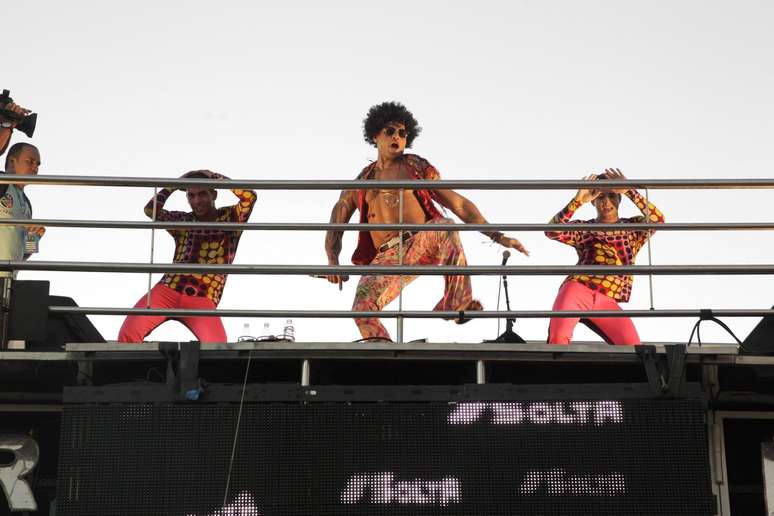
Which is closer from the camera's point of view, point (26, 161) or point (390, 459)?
point (390, 459)

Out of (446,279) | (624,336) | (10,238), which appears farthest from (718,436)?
(10,238)

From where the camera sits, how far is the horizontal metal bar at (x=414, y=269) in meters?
7.06

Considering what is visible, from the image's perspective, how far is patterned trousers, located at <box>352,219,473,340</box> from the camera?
8195mm

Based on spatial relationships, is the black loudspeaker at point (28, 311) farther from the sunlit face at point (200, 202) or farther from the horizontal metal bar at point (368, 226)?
the sunlit face at point (200, 202)

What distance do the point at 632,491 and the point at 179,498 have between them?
2084 millimetres

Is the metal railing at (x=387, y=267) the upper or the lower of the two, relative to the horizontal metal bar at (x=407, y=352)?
upper

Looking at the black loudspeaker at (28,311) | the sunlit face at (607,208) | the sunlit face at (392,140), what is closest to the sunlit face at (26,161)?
the sunlit face at (392,140)

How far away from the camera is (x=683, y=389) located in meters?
6.43

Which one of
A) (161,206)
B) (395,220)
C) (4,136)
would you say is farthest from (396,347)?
(4,136)

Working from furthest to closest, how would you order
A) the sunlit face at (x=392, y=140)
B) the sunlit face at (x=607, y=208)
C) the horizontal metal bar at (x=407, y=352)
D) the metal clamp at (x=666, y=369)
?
the sunlit face at (x=392, y=140)
the sunlit face at (x=607, y=208)
the horizontal metal bar at (x=407, y=352)
the metal clamp at (x=666, y=369)

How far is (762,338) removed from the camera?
24.3 feet

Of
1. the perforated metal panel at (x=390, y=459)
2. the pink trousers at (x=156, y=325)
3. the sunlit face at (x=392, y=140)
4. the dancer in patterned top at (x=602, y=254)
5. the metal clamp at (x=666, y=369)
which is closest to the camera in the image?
the perforated metal panel at (x=390, y=459)

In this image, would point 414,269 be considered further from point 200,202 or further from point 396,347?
point 200,202

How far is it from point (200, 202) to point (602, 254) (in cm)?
259
